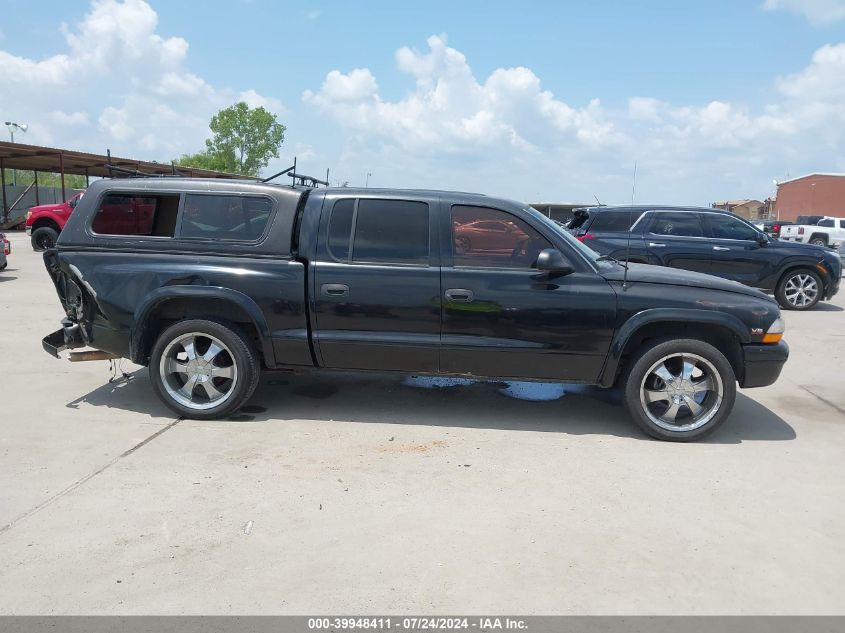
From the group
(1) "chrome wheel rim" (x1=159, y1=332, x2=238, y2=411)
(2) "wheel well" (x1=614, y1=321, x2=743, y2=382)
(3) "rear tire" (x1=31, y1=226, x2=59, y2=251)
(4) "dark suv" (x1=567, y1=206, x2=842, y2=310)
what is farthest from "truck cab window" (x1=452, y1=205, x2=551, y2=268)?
(3) "rear tire" (x1=31, y1=226, x2=59, y2=251)

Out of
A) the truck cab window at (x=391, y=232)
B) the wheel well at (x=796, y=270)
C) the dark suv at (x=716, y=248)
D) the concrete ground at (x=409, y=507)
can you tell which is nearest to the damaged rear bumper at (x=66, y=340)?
the concrete ground at (x=409, y=507)

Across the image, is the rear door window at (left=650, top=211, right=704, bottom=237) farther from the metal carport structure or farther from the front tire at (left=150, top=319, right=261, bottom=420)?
the metal carport structure

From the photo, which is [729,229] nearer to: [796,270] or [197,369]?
[796,270]

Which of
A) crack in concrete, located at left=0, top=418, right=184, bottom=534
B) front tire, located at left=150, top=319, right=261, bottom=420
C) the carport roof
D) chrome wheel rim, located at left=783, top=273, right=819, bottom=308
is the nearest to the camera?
crack in concrete, located at left=0, top=418, right=184, bottom=534

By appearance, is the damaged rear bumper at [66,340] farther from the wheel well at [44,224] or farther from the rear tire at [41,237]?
the wheel well at [44,224]

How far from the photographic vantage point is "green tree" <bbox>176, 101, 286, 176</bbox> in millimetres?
71312

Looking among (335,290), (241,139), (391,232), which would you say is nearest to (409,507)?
(335,290)

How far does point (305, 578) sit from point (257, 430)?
203 centimetres

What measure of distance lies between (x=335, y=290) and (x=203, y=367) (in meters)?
1.22

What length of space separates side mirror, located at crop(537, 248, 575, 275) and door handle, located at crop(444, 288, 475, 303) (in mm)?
531

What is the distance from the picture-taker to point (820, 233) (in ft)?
73.7
